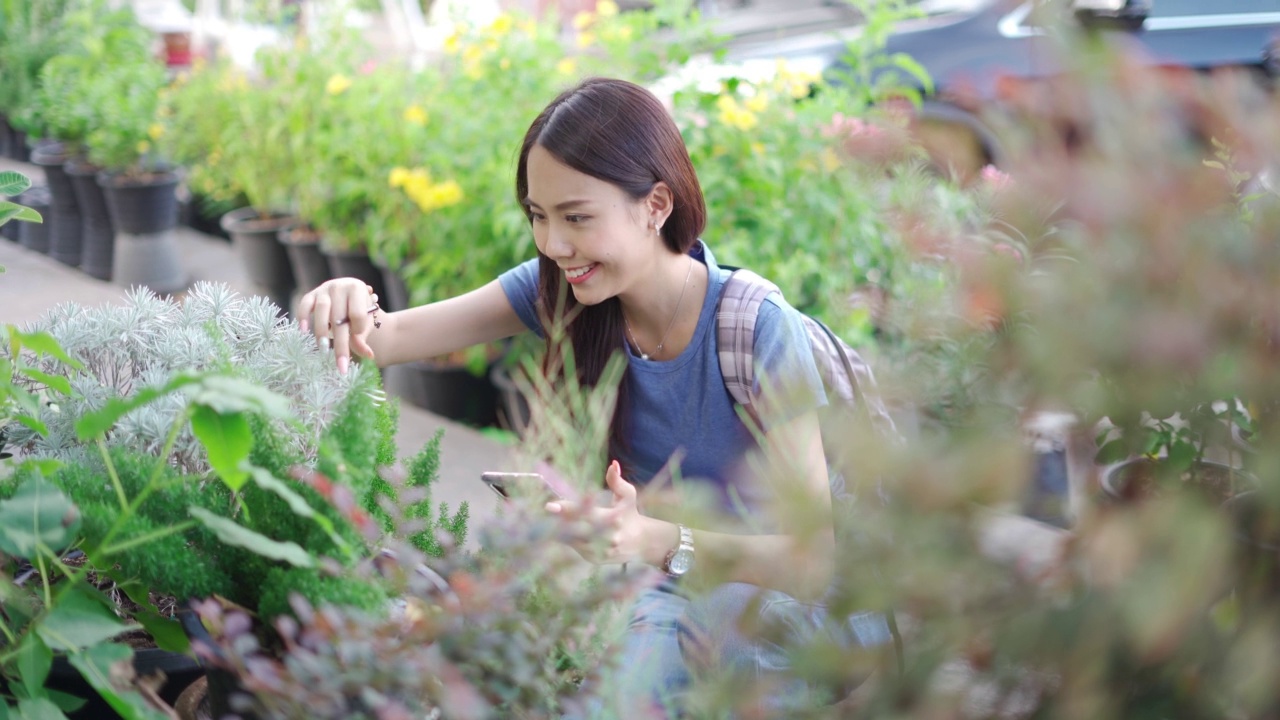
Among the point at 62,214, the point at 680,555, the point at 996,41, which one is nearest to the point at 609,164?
the point at 680,555

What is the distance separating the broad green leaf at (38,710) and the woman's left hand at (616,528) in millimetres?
476

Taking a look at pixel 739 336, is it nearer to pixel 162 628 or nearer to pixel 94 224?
pixel 162 628

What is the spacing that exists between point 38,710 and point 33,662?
0.04m

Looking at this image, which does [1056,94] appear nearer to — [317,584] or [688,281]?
[317,584]

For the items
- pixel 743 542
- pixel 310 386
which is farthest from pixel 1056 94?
pixel 310 386

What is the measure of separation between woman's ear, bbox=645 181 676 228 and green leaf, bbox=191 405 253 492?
104cm

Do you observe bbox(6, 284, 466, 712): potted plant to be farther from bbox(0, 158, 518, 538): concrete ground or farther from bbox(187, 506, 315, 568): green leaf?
bbox(0, 158, 518, 538): concrete ground

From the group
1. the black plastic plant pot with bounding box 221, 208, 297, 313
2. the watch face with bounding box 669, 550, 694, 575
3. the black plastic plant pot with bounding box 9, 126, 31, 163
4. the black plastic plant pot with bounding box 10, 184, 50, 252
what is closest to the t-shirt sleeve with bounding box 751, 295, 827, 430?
the watch face with bounding box 669, 550, 694, 575

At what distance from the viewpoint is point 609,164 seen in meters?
1.83

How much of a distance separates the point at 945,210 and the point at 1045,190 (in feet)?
8.82

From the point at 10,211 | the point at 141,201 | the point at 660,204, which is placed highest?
the point at 10,211

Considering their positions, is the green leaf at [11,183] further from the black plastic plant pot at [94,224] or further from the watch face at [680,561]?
the black plastic plant pot at [94,224]

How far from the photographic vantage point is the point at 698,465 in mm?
1950

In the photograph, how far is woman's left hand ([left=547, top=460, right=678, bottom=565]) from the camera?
0.98 meters
